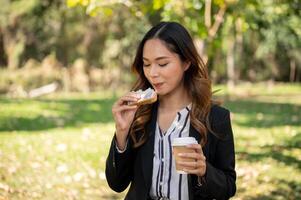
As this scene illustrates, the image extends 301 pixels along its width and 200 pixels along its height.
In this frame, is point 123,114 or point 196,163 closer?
point 196,163

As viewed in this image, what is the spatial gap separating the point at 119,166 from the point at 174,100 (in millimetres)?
508

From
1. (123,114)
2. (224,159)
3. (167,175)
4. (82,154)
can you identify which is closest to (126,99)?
(123,114)

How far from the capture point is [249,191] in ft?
21.0

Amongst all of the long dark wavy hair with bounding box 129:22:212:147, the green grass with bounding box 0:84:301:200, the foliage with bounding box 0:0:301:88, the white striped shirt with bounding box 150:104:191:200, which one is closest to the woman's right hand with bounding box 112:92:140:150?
the long dark wavy hair with bounding box 129:22:212:147

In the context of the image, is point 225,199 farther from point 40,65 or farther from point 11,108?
point 40,65

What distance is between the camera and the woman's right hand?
2.78 metres

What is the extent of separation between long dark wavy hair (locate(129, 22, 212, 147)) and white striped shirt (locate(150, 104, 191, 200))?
0.33 feet

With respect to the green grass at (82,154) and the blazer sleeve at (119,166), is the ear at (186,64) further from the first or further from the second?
the green grass at (82,154)

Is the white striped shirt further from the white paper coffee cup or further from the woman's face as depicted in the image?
the white paper coffee cup

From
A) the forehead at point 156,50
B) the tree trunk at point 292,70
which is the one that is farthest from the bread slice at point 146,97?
the tree trunk at point 292,70

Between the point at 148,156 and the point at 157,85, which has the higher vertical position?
the point at 157,85

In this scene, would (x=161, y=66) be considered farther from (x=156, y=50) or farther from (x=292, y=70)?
(x=292, y=70)

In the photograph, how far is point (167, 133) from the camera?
299 cm

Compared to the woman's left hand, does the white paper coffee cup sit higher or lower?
higher
